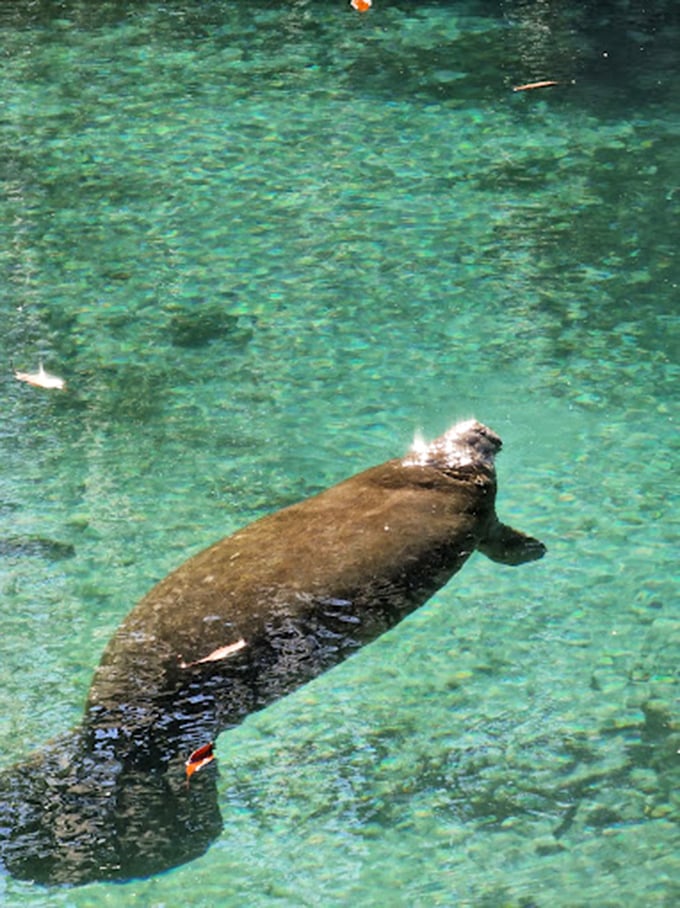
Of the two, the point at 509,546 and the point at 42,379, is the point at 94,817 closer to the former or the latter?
the point at 509,546

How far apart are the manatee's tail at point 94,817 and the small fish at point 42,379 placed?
9.84 ft

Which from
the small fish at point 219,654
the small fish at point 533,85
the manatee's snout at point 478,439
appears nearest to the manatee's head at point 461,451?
the manatee's snout at point 478,439

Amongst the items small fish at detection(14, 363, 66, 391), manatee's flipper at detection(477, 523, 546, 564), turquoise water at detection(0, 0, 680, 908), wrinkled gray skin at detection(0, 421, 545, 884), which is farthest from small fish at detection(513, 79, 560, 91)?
wrinkled gray skin at detection(0, 421, 545, 884)

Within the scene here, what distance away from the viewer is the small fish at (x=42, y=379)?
7.11m

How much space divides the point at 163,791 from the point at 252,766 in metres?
0.40

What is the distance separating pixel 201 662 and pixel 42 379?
315 centimetres

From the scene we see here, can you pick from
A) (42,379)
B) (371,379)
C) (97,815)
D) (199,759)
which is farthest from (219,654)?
(42,379)

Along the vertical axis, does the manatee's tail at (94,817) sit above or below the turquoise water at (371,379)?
above

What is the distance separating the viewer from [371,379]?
7.20 m

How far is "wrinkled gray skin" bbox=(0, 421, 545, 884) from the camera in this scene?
4.18 m

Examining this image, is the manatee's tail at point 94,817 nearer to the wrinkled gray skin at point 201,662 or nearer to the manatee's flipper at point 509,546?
the wrinkled gray skin at point 201,662

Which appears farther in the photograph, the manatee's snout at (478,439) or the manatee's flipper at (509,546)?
the manatee's snout at (478,439)

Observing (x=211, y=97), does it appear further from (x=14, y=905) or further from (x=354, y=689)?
(x=14, y=905)

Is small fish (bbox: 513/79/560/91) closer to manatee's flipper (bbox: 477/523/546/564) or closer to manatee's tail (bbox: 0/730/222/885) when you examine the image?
manatee's flipper (bbox: 477/523/546/564)
